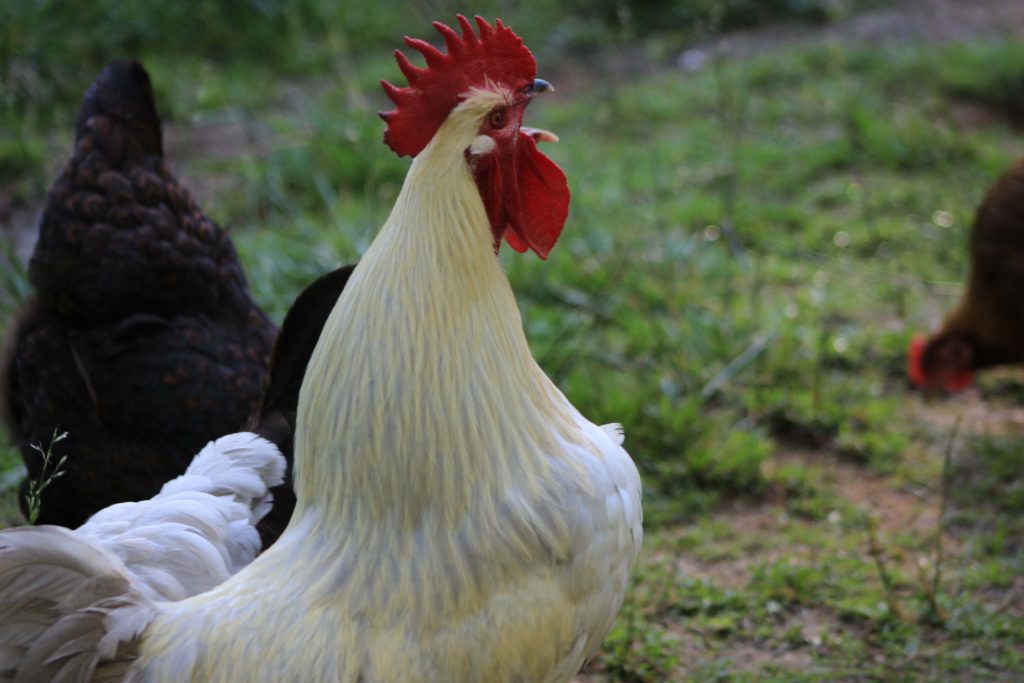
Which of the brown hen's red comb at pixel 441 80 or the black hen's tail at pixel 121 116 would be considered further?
the black hen's tail at pixel 121 116

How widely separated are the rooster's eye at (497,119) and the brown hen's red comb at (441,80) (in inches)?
2.4

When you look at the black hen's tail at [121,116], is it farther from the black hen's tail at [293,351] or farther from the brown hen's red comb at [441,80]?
the brown hen's red comb at [441,80]

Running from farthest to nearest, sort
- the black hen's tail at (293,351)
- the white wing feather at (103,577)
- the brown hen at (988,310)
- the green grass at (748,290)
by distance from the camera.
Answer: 1. the brown hen at (988,310)
2. the green grass at (748,290)
3. the black hen's tail at (293,351)
4. the white wing feather at (103,577)

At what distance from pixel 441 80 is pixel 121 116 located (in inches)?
66.3

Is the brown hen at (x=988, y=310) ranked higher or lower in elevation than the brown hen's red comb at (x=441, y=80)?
lower

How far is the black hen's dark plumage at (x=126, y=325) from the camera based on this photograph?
3350 millimetres

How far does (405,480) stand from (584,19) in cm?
726

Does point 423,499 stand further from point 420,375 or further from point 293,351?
point 293,351

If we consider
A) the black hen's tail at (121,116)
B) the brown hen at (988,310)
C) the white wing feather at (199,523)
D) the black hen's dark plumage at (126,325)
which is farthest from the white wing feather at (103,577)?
the brown hen at (988,310)

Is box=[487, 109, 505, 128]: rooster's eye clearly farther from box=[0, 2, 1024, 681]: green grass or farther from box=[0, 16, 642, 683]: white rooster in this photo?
box=[0, 2, 1024, 681]: green grass

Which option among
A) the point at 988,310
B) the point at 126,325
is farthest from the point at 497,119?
the point at 988,310

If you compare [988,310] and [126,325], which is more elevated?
[126,325]

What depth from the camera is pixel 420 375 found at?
2336 millimetres

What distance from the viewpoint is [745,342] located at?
518cm
